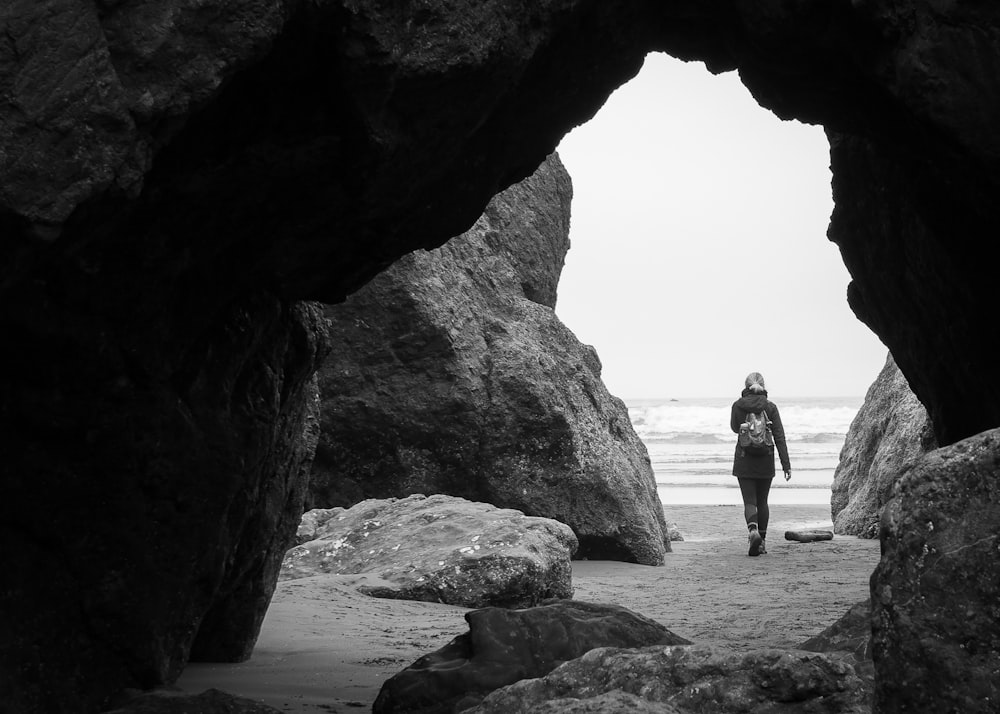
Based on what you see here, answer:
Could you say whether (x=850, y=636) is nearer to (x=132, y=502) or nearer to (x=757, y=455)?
(x=132, y=502)

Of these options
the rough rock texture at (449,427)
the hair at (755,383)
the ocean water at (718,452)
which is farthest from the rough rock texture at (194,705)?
the ocean water at (718,452)

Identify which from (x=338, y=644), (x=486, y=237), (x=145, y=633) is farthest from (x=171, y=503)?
(x=486, y=237)

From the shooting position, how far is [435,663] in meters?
4.40

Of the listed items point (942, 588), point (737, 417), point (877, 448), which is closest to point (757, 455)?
point (737, 417)

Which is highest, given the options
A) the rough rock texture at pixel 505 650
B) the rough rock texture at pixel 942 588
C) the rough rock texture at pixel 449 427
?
the rough rock texture at pixel 449 427

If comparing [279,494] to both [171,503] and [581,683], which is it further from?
[581,683]

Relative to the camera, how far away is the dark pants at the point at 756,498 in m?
11.1

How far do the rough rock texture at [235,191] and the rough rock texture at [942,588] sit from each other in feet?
6.06

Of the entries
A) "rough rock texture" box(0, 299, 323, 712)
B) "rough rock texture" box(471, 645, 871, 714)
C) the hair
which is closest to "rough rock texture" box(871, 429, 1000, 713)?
"rough rock texture" box(471, 645, 871, 714)

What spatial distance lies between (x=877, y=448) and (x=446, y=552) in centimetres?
752

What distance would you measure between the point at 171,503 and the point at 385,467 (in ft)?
18.5

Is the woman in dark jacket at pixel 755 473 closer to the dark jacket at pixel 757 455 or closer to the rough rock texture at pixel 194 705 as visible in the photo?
the dark jacket at pixel 757 455

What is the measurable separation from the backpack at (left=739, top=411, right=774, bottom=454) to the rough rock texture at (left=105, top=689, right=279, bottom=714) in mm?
7890

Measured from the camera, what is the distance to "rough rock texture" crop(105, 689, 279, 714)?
3.83 meters
